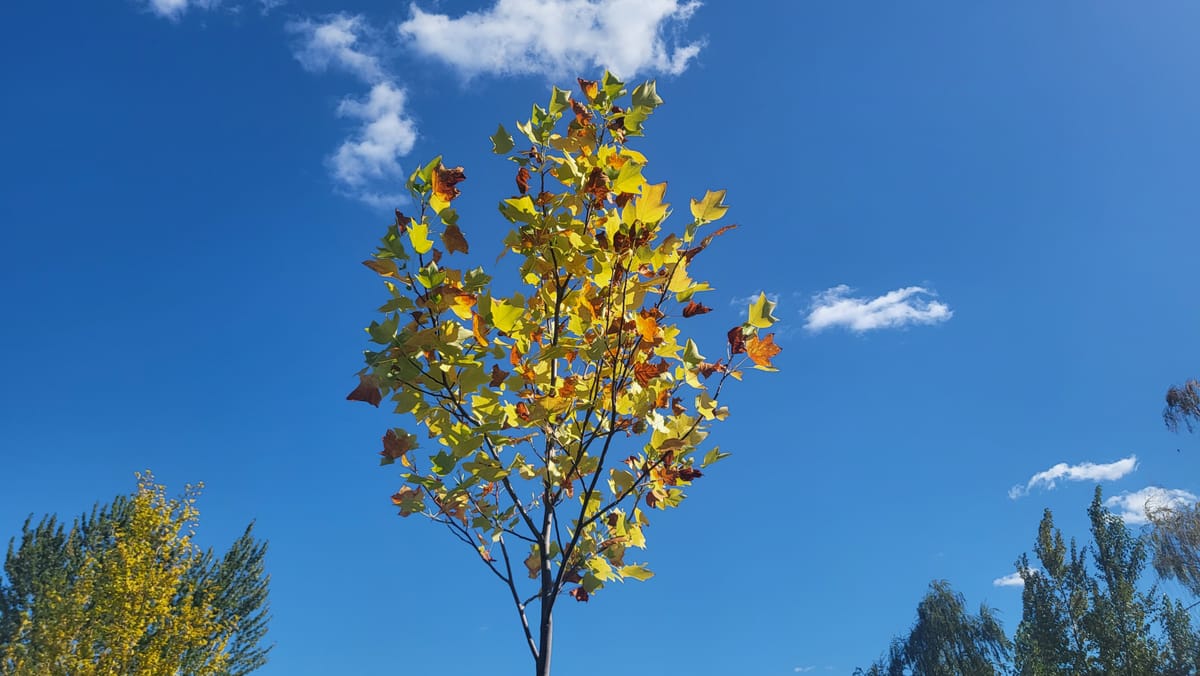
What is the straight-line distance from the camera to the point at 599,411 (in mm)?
1796

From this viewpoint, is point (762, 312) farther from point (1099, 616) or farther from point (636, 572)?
point (1099, 616)

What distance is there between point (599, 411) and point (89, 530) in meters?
25.4

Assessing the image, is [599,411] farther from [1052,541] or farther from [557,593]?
[1052,541]

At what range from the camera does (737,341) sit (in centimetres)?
176

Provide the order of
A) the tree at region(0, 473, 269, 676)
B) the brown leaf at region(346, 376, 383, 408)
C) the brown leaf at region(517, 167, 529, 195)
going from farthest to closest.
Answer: the tree at region(0, 473, 269, 676), the brown leaf at region(517, 167, 529, 195), the brown leaf at region(346, 376, 383, 408)

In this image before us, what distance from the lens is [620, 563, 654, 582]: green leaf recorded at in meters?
1.93

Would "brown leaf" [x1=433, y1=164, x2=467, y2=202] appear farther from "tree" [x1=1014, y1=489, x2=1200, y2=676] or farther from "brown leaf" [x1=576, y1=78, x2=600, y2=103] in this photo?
"tree" [x1=1014, y1=489, x2=1200, y2=676]

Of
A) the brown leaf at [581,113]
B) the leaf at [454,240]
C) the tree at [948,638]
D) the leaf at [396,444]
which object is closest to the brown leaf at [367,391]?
the leaf at [396,444]

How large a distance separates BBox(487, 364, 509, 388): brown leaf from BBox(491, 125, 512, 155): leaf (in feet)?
1.87

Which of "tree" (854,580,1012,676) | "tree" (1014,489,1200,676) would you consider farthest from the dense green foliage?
"tree" (854,580,1012,676)

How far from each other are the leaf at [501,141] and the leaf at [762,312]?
0.76 metres

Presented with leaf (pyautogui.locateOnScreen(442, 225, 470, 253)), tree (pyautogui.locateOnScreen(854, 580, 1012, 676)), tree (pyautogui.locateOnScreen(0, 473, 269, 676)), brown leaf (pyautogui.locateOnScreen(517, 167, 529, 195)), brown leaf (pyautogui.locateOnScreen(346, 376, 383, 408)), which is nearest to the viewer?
brown leaf (pyautogui.locateOnScreen(346, 376, 383, 408))

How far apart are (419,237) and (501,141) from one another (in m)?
0.37

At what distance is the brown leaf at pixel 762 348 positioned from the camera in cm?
175
